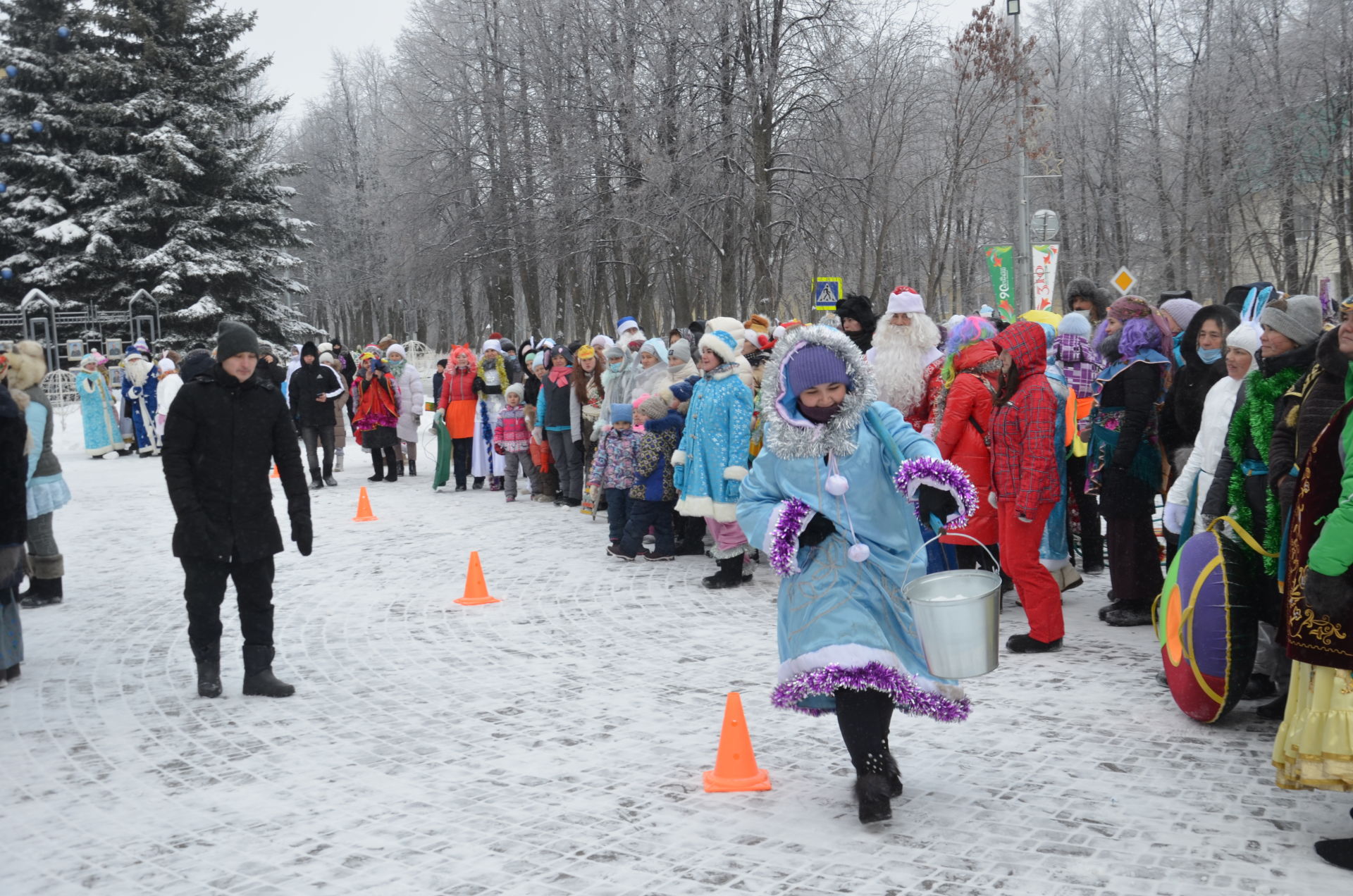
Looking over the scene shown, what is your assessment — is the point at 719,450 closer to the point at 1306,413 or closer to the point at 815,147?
the point at 1306,413

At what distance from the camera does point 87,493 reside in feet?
57.3

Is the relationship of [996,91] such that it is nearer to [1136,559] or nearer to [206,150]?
[1136,559]

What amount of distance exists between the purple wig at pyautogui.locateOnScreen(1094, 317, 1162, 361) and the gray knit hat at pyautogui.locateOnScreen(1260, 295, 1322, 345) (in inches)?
80.9

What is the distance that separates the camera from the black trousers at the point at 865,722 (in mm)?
4410

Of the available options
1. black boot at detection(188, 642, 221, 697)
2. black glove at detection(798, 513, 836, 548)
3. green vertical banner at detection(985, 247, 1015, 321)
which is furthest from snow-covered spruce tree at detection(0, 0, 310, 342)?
black glove at detection(798, 513, 836, 548)

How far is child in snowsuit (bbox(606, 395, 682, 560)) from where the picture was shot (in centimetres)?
1064

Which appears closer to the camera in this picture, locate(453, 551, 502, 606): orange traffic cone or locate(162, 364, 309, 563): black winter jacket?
locate(162, 364, 309, 563): black winter jacket

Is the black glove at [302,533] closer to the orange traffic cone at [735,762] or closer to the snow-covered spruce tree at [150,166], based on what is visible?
the orange traffic cone at [735,762]

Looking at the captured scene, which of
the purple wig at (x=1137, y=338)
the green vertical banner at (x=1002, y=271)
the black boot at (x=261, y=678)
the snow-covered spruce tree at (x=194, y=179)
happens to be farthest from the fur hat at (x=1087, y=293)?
the snow-covered spruce tree at (x=194, y=179)

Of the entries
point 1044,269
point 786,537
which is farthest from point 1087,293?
point 1044,269

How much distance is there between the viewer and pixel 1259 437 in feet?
17.5

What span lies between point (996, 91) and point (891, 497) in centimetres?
2425

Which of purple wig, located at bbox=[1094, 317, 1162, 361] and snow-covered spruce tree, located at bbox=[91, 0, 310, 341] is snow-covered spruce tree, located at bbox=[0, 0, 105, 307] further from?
purple wig, located at bbox=[1094, 317, 1162, 361]

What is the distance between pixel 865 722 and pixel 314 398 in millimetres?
14137
